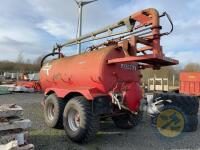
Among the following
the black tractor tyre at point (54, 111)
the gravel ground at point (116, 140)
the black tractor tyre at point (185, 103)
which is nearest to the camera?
the gravel ground at point (116, 140)

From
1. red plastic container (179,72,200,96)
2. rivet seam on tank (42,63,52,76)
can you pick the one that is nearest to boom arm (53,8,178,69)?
rivet seam on tank (42,63,52,76)

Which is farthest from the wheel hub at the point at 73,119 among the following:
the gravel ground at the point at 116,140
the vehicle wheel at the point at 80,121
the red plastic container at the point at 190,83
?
the red plastic container at the point at 190,83

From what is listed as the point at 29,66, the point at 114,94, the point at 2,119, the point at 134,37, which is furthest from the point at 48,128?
the point at 29,66

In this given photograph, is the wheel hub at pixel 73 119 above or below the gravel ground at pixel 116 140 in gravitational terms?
above

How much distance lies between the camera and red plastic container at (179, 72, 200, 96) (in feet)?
69.9

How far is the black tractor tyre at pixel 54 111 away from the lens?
27.0ft

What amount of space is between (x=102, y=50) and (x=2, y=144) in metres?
3.41

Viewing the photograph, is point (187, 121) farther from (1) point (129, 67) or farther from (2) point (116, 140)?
(2) point (116, 140)

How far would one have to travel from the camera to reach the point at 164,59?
6.69m

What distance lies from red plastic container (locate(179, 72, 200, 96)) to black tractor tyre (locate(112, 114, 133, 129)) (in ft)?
45.5

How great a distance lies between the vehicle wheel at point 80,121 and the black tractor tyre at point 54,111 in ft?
2.76

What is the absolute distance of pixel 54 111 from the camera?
8.48m

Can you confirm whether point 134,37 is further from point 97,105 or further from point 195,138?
point 195,138

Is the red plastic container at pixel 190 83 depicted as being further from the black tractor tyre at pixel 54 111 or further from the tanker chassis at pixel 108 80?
the black tractor tyre at pixel 54 111
